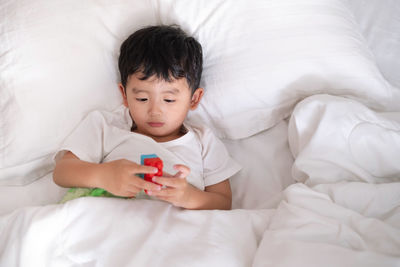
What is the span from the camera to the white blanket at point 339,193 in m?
0.75

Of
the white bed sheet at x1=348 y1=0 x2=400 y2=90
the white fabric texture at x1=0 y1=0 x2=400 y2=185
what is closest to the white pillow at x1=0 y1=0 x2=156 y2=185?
the white fabric texture at x1=0 y1=0 x2=400 y2=185

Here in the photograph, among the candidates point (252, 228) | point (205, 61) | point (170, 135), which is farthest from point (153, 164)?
point (205, 61)

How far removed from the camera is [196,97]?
124 cm

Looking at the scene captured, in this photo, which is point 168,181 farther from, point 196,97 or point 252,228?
point 196,97

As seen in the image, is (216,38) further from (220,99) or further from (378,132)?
(378,132)

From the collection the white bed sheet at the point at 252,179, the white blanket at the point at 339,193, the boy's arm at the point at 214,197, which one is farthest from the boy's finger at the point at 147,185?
the white bed sheet at the point at 252,179

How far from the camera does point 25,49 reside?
3.77 feet

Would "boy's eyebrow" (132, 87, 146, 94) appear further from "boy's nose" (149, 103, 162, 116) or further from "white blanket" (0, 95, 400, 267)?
"white blanket" (0, 95, 400, 267)

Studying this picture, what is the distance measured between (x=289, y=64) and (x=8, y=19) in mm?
928

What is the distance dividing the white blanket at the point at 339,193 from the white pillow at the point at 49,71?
66 cm

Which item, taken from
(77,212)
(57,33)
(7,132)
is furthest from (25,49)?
(77,212)

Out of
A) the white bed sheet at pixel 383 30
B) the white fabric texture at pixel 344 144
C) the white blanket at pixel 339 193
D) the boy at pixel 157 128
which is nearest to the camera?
the white blanket at pixel 339 193

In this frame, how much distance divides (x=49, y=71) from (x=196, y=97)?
48 cm

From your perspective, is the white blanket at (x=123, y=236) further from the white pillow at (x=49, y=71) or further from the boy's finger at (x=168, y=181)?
the white pillow at (x=49, y=71)
